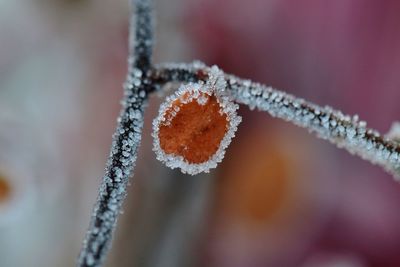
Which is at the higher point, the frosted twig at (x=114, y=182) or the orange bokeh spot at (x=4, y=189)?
the orange bokeh spot at (x=4, y=189)

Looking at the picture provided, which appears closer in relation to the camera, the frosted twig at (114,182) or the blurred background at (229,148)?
the frosted twig at (114,182)

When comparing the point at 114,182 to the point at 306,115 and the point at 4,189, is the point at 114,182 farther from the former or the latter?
the point at 4,189

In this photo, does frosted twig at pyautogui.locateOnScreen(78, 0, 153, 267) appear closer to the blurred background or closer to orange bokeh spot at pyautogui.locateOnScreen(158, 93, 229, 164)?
orange bokeh spot at pyautogui.locateOnScreen(158, 93, 229, 164)

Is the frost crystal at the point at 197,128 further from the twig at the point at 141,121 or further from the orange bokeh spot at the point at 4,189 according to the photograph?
the orange bokeh spot at the point at 4,189

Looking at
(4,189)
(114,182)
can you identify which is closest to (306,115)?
(114,182)

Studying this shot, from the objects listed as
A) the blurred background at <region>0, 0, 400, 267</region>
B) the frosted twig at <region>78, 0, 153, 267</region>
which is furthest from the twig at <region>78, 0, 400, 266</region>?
the blurred background at <region>0, 0, 400, 267</region>

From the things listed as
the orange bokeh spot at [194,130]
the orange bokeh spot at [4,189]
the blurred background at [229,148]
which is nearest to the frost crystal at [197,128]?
the orange bokeh spot at [194,130]

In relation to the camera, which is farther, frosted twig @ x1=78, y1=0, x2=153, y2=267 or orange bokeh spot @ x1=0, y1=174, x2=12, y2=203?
orange bokeh spot @ x1=0, y1=174, x2=12, y2=203
